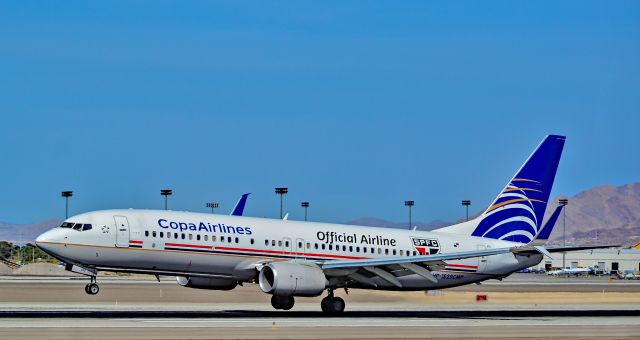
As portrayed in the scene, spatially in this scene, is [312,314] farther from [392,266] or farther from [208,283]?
[208,283]

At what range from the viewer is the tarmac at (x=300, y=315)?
39812 millimetres

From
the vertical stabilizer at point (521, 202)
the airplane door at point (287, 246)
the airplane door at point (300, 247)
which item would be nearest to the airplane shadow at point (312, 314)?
the airplane door at point (300, 247)

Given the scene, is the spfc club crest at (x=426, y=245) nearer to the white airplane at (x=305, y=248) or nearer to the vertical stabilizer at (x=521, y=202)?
the white airplane at (x=305, y=248)

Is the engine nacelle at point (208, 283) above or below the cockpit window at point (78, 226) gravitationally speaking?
below

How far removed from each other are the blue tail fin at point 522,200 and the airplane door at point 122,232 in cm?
1982

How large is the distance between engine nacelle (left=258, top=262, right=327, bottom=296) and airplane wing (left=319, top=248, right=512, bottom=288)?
1398 mm

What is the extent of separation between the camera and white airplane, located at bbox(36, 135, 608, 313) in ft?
166


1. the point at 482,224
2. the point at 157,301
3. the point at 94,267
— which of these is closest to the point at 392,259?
the point at 482,224

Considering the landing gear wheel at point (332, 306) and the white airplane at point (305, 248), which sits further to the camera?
the landing gear wheel at point (332, 306)

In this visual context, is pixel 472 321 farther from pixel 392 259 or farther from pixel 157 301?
pixel 157 301

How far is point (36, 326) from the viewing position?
39875mm

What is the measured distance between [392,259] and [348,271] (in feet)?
7.03

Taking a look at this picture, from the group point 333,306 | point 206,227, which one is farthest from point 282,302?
point 206,227

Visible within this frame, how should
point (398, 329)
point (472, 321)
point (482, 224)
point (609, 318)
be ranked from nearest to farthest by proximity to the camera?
1. point (398, 329)
2. point (472, 321)
3. point (609, 318)
4. point (482, 224)
